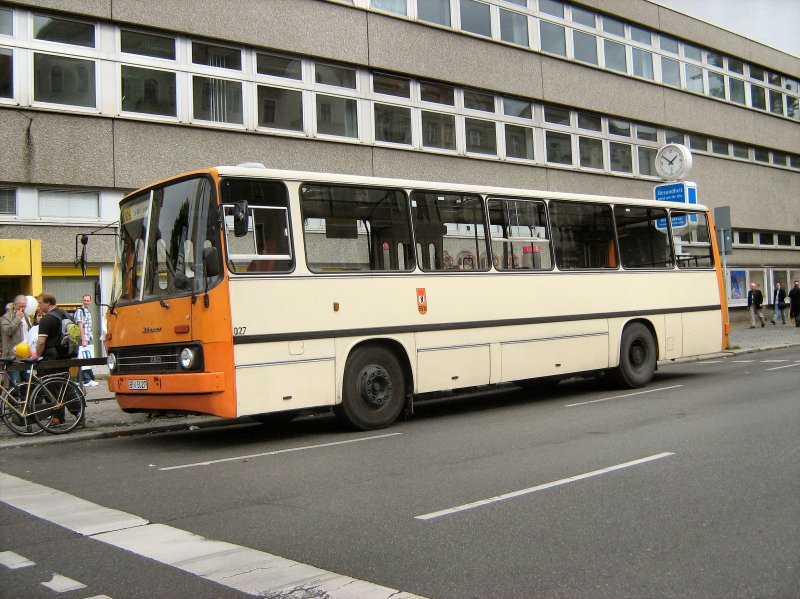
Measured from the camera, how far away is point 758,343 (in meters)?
24.8

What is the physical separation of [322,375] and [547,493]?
4227mm

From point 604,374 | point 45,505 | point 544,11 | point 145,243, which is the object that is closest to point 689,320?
point 604,374

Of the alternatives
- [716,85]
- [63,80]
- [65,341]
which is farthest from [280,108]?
[716,85]

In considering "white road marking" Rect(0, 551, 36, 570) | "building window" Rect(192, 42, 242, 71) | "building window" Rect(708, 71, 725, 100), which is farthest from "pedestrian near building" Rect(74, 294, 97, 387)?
"building window" Rect(708, 71, 725, 100)

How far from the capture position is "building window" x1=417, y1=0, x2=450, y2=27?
24905mm

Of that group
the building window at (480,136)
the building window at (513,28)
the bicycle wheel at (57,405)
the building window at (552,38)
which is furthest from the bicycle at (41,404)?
the building window at (552,38)

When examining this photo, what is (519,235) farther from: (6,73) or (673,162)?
(673,162)

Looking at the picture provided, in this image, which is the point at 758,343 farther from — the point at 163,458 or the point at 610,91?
the point at 163,458

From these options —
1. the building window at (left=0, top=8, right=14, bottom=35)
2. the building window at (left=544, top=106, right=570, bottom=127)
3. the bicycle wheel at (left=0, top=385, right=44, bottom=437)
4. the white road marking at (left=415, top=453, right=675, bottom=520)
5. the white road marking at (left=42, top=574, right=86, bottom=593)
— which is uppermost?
the building window at (left=544, top=106, right=570, bottom=127)

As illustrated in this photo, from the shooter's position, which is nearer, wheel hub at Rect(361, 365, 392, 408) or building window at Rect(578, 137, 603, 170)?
wheel hub at Rect(361, 365, 392, 408)

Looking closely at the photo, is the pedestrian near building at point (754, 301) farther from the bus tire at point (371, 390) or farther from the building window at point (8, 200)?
the building window at point (8, 200)

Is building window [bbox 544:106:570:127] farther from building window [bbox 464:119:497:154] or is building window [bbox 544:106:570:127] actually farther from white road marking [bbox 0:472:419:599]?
white road marking [bbox 0:472:419:599]

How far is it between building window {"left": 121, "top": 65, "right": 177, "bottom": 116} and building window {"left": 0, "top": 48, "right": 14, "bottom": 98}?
91.9 inches

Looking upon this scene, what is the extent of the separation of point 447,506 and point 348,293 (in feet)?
15.4
